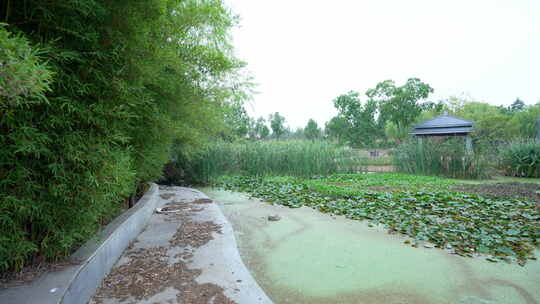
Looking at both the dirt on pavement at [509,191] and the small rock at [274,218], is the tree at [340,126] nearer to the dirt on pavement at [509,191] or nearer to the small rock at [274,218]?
the dirt on pavement at [509,191]

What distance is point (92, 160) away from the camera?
1351 millimetres

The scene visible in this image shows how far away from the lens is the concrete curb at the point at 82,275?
1.16 meters

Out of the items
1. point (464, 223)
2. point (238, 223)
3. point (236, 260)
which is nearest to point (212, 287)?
point (236, 260)

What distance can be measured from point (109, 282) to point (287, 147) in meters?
6.10

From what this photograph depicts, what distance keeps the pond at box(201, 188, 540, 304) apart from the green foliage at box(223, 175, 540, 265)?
185mm

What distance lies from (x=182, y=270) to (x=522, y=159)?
9.33 metres

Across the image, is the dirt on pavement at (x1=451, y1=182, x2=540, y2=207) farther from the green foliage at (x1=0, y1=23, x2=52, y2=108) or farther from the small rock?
the green foliage at (x1=0, y1=23, x2=52, y2=108)

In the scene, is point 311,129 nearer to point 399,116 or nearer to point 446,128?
point 399,116

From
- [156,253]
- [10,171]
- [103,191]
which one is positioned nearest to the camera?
[10,171]

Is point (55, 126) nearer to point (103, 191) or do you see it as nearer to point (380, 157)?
point (103, 191)

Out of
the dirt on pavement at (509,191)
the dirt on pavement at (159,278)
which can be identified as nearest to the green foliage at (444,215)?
the dirt on pavement at (509,191)

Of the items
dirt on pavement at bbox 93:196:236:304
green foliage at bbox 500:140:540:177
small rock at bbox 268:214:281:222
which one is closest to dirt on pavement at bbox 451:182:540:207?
green foliage at bbox 500:140:540:177

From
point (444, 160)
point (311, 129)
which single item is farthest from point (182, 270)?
point (311, 129)

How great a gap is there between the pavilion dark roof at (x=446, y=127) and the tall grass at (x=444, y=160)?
597 centimetres
